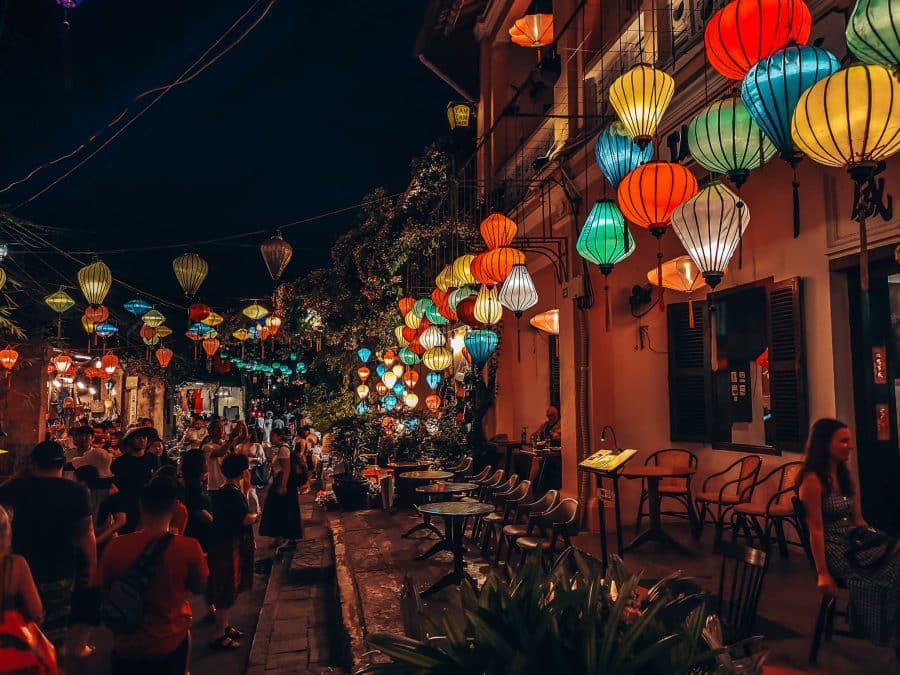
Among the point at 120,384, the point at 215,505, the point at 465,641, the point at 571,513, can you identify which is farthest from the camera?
the point at 120,384

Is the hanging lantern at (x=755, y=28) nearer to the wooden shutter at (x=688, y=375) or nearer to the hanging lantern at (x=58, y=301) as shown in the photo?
the wooden shutter at (x=688, y=375)

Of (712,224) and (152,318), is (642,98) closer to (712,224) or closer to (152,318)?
(712,224)

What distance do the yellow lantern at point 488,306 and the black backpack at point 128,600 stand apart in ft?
21.8

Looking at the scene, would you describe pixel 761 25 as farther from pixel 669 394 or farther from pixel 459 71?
pixel 459 71

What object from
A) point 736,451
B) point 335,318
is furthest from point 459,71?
point 736,451

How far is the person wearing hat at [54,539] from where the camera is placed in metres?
4.33

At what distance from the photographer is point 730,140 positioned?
4.96 m

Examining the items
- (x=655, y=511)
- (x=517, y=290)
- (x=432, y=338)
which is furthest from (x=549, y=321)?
(x=655, y=511)

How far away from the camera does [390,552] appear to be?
9234mm

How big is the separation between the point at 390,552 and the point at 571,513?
3.43m

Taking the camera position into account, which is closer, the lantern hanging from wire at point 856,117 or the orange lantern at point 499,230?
the lantern hanging from wire at point 856,117

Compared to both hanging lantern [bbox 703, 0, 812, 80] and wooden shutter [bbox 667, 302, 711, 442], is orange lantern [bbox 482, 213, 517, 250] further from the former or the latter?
hanging lantern [bbox 703, 0, 812, 80]

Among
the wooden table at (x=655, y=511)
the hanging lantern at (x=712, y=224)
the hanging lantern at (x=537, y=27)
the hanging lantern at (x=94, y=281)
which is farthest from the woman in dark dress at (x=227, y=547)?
the hanging lantern at (x=537, y=27)

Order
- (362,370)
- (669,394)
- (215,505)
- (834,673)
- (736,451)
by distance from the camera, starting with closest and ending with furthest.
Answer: (834,673) → (215,505) → (736,451) → (669,394) → (362,370)
